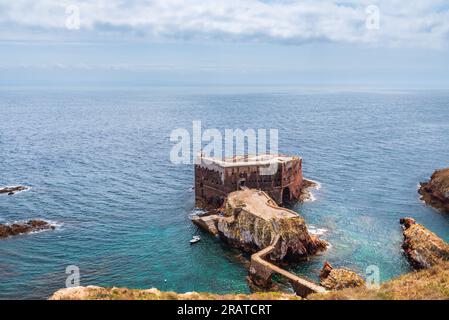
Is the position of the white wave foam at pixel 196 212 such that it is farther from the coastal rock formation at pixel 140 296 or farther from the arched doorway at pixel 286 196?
the coastal rock formation at pixel 140 296

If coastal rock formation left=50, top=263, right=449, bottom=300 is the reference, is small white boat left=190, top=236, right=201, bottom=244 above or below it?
below

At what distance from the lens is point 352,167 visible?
11619 cm

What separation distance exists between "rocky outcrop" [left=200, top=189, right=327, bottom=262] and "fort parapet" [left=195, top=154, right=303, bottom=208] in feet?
33.0

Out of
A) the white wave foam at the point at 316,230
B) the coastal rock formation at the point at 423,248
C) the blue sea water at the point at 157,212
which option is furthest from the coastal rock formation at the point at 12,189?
the coastal rock formation at the point at 423,248

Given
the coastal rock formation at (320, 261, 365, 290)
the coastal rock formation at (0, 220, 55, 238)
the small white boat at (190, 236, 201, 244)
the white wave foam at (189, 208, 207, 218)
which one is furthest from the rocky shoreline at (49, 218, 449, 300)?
the coastal rock formation at (0, 220, 55, 238)

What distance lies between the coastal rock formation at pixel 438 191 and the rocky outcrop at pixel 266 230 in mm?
32513

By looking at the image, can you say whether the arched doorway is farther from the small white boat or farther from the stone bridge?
the stone bridge

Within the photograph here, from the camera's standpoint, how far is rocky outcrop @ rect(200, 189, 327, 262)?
63875 millimetres

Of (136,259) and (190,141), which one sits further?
(190,141)

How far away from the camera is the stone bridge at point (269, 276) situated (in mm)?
52853

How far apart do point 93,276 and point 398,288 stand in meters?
39.2
